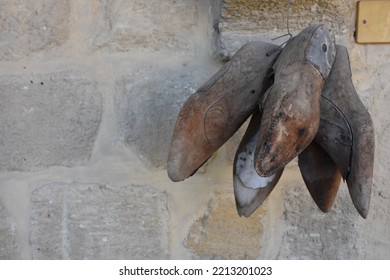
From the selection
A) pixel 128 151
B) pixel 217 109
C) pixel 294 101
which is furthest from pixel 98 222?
pixel 294 101

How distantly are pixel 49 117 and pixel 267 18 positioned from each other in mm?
351

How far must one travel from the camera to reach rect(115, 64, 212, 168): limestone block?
33.9 inches

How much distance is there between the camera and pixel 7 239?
0.89 m

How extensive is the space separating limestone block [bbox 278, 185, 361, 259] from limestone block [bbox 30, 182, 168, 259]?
0.62 feet

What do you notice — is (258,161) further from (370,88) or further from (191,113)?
(370,88)

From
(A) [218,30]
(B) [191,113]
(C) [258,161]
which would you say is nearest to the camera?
(C) [258,161]

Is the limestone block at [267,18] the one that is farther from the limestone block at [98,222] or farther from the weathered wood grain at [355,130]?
the limestone block at [98,222]

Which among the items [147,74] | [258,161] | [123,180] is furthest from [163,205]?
[258,161]

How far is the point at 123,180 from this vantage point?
2.87 ft

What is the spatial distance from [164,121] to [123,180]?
0.11m

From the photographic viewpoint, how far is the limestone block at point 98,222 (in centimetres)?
88

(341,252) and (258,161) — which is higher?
(258,161)

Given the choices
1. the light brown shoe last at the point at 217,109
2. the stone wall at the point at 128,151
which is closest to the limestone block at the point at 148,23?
the stone wall at the point at 128,151

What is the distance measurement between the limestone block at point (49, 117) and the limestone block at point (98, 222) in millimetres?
54
